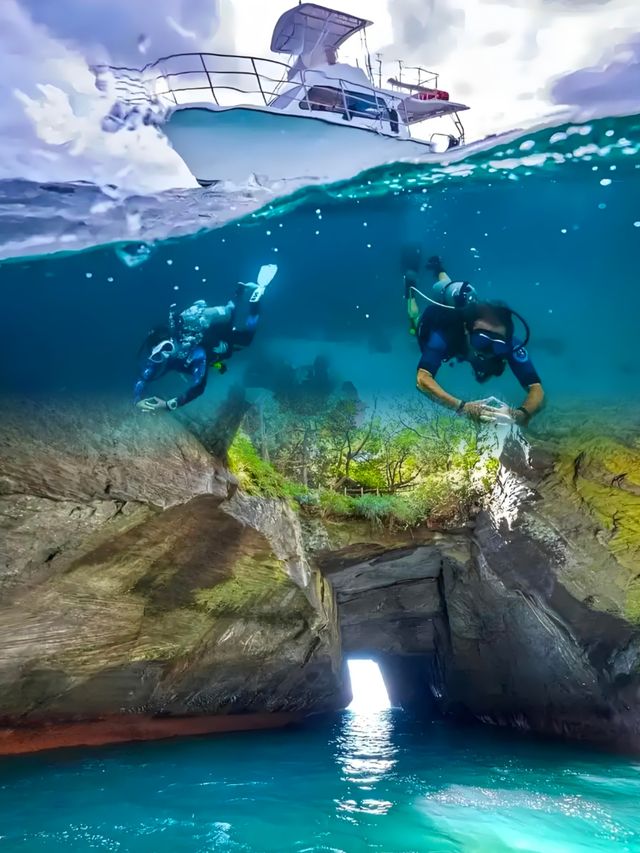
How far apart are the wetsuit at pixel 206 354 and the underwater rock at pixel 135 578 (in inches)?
17.5

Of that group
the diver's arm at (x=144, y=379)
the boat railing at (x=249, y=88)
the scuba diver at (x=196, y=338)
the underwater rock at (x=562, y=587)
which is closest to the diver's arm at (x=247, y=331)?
the scuba diver at (x=196, y=338)

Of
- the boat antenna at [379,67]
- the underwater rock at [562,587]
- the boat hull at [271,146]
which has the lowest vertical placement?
the underwater rock at [562,587]

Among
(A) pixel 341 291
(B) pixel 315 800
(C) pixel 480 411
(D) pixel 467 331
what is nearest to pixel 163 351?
(A) pixel 341 291

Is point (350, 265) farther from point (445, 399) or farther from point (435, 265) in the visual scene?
point (445, 399)

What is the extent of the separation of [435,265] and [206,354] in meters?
2.38

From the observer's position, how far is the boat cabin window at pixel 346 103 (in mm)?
5402

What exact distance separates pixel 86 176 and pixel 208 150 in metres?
1.11

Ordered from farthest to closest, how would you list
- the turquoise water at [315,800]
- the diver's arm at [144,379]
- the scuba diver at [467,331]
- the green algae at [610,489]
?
the green algae at [610,489] < the diver's arm at [144,379] < the scuba diver at [467,331] < the turquoise water at [315,800]

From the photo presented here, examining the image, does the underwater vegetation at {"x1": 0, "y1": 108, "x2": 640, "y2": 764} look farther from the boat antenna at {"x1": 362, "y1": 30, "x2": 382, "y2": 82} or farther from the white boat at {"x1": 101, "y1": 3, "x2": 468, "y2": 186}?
the boat antenna at {"x1": 362, "y1": 30, "x2": 382, "y2": 82}

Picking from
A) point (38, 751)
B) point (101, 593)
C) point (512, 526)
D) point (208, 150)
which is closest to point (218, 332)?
point (208, 150)

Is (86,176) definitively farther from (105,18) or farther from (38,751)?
(38,751)

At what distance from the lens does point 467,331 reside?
5848 millimetres

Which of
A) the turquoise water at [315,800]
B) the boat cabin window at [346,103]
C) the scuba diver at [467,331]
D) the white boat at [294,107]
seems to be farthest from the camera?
the scuba diver at [467,331]

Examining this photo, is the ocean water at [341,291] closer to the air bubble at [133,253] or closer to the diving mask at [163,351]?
the air bubble at [133,253]
